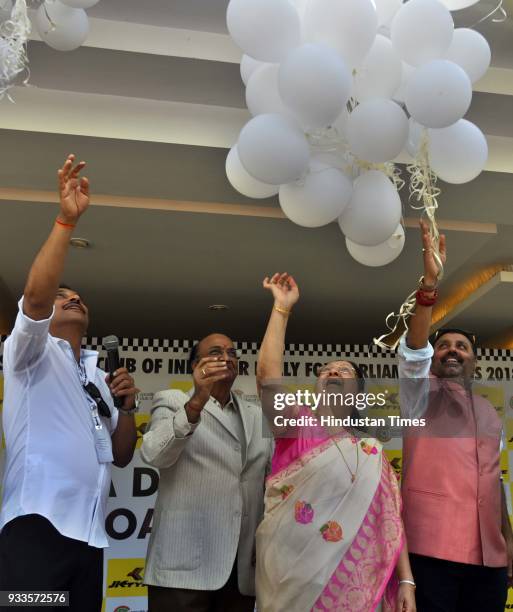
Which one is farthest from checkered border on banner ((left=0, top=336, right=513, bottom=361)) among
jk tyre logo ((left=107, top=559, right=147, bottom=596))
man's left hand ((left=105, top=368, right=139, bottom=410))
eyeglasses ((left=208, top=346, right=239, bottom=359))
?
man's left hand ((left=105, top=368, right=139, bottom=410))

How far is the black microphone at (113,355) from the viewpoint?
200 cm

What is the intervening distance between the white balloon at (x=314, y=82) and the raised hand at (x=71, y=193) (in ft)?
1.75

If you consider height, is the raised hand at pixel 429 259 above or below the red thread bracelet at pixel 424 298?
above

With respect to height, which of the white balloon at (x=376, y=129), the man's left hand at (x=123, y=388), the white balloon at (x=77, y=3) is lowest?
the man's left hand at (x=123, y=388)

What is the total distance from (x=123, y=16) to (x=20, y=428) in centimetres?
147

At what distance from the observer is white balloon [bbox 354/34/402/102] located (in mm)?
1706

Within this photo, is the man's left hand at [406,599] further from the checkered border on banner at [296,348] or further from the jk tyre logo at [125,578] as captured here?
the checkered border on banner at [296,348]

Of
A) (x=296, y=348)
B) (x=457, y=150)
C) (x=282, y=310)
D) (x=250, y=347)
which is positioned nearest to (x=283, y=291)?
(x=282, y=310)

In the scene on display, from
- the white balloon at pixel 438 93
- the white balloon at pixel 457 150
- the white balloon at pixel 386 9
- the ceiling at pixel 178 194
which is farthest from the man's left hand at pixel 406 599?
the ceiling at pixel 178 194

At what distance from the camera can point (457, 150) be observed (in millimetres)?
1794

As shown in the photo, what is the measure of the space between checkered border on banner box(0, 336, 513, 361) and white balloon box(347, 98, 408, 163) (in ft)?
10.3

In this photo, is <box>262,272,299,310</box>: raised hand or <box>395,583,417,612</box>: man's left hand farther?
<box>262,272,299,310</box>: raised hand

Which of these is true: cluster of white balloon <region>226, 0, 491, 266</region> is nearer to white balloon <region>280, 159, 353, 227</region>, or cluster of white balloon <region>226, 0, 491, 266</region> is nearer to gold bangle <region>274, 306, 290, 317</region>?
white balloon <region>280, 159, 353, 227</region>

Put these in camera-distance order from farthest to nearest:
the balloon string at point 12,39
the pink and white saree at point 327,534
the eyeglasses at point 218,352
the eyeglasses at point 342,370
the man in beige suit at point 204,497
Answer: the eyeglasses at point 218,352 < the eyeglasses at point 342,370 < the man in beige suit at point 204,497 < the pink and white saree at point 327,534 < the balloon string at point 12,39
